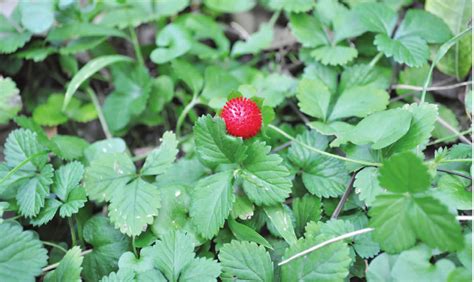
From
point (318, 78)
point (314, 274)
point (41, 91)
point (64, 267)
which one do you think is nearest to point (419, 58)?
point (318, 78)

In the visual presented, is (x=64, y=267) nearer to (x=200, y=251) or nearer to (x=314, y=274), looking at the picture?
(x=200, y=251)

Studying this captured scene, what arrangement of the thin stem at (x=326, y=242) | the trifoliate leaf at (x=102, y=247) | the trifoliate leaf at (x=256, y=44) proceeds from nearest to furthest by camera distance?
the thin stem at (x=326, y=242)
the trifoliate leaf at (x=102, y=247)
the trifoliate leaf at (x=256, y=44)

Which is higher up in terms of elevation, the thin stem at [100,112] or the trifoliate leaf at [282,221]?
the trifoliate leaf at [282,221]

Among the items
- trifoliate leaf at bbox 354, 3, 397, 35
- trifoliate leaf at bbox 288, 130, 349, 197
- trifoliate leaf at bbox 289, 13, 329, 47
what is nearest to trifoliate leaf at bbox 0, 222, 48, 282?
trifoliate leaf at bbox 288, 130, 349, 197

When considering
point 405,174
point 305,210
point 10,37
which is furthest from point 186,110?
point 405,174

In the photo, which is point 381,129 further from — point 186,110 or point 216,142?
point 186,110

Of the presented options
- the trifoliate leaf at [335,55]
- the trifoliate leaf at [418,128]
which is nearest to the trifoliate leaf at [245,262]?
the trifoliate leaf at [418,128]

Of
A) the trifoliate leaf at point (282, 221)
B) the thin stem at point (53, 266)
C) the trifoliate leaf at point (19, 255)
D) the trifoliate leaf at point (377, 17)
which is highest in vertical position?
the trifoliate leaf at point (377, 17)

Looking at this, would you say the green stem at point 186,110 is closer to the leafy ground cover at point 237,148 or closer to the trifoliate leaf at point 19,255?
the leafy ground cover at point 237,148

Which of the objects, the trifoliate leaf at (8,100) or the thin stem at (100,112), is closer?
the trifoliate leaf at (8,100)
